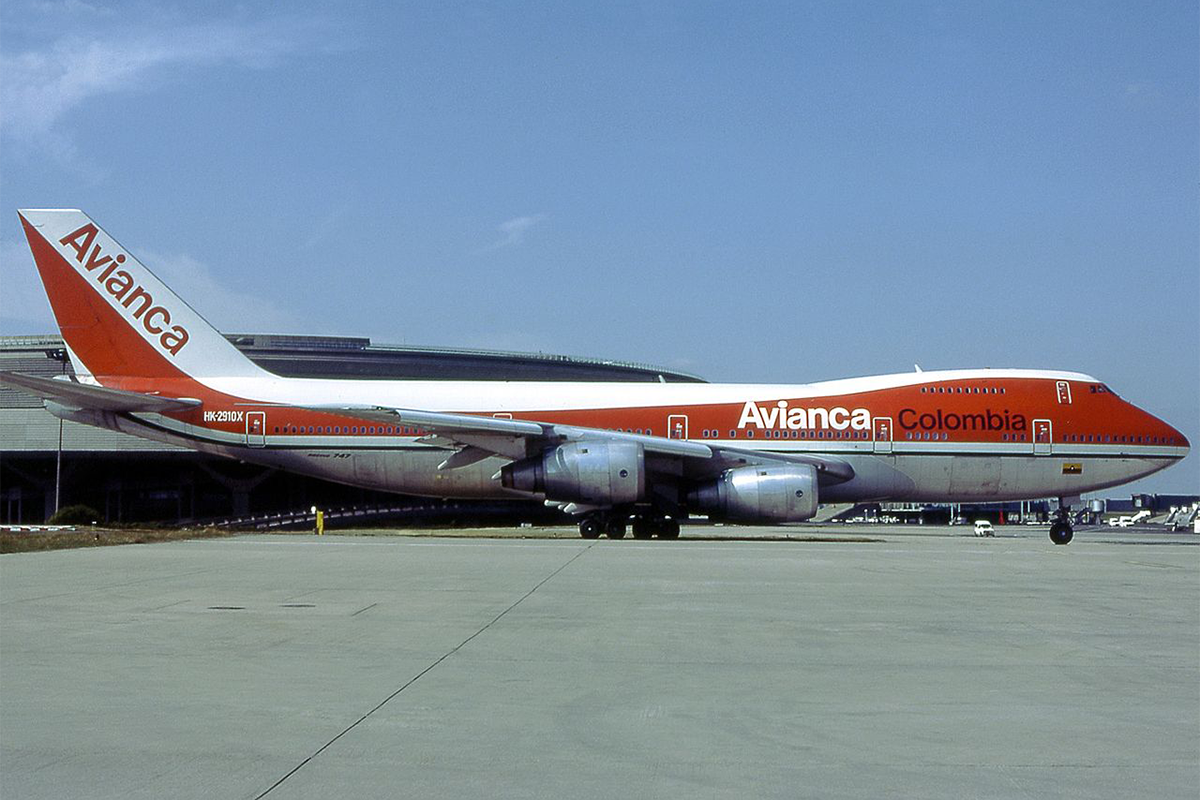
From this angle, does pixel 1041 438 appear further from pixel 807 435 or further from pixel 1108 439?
pixel 807 435

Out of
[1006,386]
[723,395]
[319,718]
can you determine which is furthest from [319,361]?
[319,718]

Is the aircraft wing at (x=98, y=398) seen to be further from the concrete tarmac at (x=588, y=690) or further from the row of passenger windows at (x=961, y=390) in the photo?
the row of passenger windows at (x=961, y=390)

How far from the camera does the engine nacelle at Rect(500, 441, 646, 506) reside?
26.2 metres

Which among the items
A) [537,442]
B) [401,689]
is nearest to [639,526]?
[537,442]

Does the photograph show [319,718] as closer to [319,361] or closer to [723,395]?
[723,395]

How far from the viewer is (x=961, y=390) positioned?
97.7 feet

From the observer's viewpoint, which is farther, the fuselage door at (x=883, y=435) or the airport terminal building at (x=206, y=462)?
the airport terminal building at (x=206, y=462)

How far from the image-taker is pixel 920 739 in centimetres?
547

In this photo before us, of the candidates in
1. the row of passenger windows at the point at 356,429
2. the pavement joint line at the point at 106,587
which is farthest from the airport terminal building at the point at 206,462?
the pavement joint line at the point at 106,587

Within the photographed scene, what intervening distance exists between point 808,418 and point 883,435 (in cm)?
191

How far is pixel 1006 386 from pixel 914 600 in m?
19.3

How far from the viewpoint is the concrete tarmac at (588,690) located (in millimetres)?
4711

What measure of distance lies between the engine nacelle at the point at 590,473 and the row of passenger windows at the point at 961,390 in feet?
26.7

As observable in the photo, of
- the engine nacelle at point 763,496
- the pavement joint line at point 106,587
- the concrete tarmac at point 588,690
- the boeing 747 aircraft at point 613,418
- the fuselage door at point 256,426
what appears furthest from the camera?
the fuselage door at point 256,426
